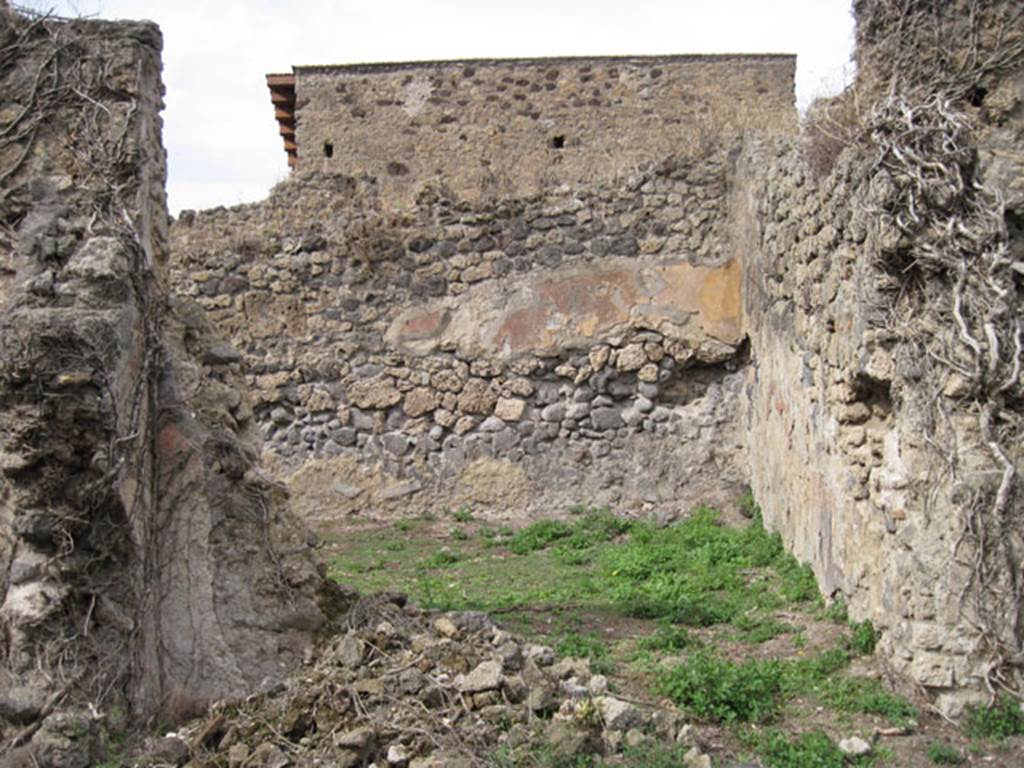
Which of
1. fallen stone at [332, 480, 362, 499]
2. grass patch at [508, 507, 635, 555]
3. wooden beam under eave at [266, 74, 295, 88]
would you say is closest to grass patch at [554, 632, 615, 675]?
grass patch at [508, 507, 635, 555]

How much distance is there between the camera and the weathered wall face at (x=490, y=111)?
17.6 meters

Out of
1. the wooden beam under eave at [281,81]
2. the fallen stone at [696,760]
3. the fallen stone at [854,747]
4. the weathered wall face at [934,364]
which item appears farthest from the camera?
the wooden beam under eave at [281,81]

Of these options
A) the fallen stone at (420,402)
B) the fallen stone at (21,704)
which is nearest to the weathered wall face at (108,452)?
the fallen stone at (21,704)

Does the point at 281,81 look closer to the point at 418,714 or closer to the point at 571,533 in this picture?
the point at 571,533

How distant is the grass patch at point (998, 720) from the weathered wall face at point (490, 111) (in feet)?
44.6

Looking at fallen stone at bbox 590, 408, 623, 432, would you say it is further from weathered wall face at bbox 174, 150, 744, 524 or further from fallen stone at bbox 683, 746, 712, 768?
fallen stone at bbox 683, 746, 712, 768

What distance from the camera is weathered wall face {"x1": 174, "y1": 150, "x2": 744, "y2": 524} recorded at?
991 cm

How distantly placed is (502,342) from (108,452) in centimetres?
585

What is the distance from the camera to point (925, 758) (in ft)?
15.0

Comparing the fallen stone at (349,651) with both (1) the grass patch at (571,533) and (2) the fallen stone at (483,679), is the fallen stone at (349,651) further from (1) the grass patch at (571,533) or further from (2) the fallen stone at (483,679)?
(1) the grass patch at (571,533)

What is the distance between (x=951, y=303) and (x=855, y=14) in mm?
1612

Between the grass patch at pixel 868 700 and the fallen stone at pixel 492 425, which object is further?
A: the fallen stone at pixel 492 425

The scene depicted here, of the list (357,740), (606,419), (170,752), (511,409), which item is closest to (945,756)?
(357,740)

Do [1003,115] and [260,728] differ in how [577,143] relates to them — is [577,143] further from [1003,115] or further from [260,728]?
[260,728]
